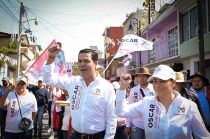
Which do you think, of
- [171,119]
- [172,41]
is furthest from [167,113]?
[172,41]

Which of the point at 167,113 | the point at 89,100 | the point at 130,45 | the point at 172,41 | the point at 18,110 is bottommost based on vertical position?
the point at 18,110

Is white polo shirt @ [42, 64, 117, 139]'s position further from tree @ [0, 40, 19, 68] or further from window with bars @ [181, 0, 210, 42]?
tree @ [0, 40, 19, 68]

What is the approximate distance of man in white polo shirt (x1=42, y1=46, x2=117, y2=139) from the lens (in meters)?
4.38

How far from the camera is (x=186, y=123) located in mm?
4035

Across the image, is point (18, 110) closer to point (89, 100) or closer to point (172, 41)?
point (89, 100)

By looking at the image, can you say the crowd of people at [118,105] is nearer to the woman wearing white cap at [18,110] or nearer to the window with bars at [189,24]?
the woman wearing white cap at [18,110]

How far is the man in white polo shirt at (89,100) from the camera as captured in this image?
4.38 meters

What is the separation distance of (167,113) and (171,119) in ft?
0.29

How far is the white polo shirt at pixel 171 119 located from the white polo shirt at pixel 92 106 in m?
0.38

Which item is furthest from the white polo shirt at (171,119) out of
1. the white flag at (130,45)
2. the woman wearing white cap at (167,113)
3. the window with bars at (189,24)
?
the window with bars at (189,24)

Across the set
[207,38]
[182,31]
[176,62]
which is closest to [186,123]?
[207,38]

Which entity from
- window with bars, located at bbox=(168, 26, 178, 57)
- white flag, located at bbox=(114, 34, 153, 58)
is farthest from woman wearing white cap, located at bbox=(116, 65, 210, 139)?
window with bars, located at bbox=(168, 26, 178, 57)

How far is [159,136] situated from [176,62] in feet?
65.9

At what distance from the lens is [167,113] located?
4031 millimetres
